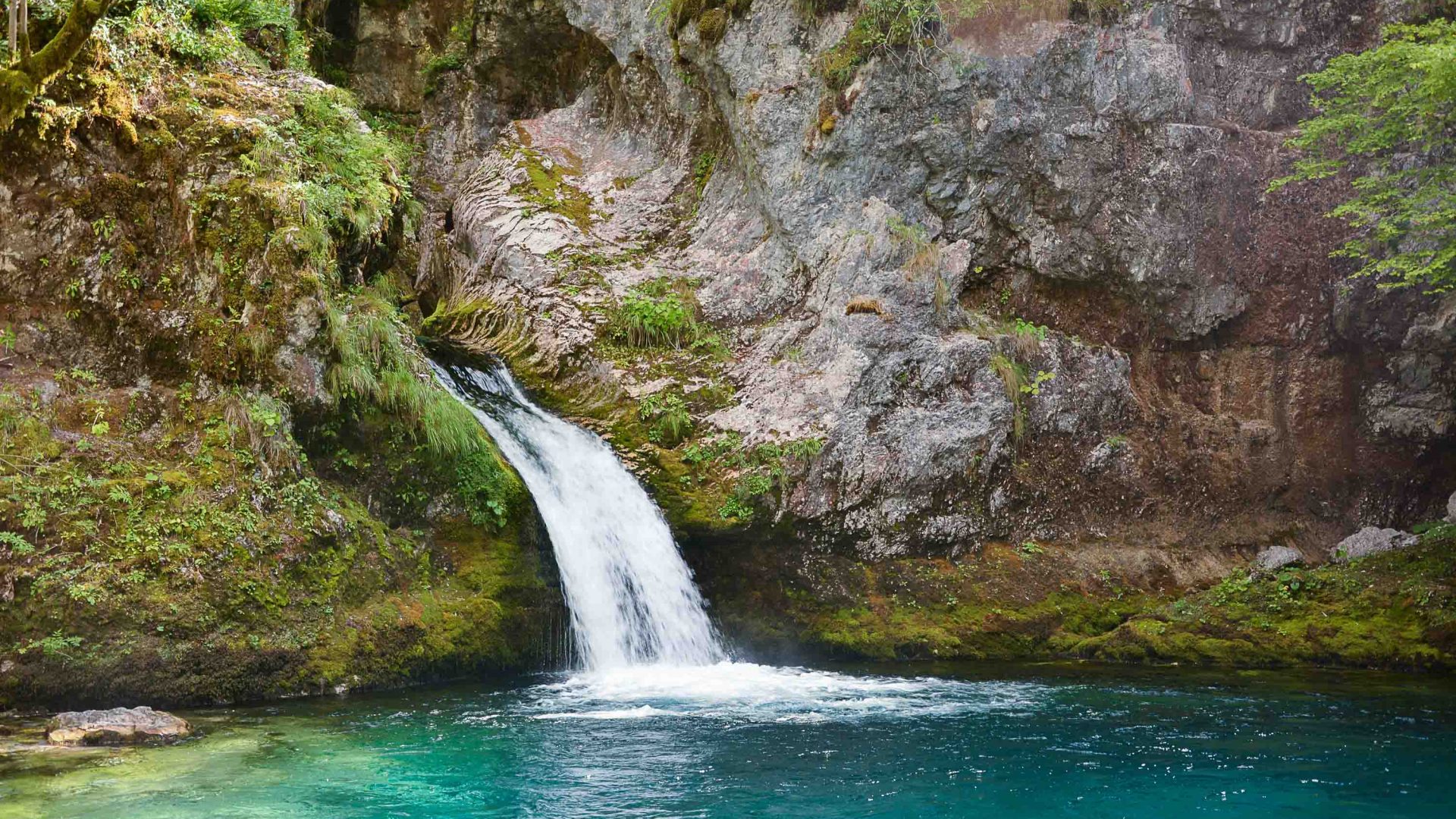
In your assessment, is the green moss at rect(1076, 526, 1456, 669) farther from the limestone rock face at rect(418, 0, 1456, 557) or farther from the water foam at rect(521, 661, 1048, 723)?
the water foam at rect(521, 661, 1048, 723)

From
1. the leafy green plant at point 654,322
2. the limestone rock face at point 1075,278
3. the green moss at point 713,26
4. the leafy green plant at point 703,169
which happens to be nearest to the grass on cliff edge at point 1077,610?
the limestone rock face at point 1075,278

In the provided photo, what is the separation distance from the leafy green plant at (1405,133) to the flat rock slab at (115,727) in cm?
1146

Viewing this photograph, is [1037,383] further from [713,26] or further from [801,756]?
[801,756]

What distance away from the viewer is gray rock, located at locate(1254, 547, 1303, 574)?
1303cm

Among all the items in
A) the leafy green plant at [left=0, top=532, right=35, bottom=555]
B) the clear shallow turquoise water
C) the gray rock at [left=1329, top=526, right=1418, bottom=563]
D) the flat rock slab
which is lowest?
the clear shallow turquoise water

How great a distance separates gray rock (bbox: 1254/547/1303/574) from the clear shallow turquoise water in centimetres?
322

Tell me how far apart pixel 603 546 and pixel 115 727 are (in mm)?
5238

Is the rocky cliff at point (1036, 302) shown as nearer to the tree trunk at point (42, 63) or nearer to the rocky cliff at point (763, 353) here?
the rocky cliff at point (763, 353)

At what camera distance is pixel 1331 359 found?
14.6 meters

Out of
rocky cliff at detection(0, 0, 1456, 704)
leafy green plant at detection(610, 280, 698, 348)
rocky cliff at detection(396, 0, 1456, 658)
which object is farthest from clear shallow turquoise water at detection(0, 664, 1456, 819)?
leafy green plant at detection(610, 280, 698, 348)

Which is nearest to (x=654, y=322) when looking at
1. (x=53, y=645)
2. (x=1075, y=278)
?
(x=1075, y=278)

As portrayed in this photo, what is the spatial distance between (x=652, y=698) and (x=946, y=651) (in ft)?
13.6

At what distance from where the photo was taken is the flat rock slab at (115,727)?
716 centimetres

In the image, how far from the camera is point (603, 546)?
11.7 meters
